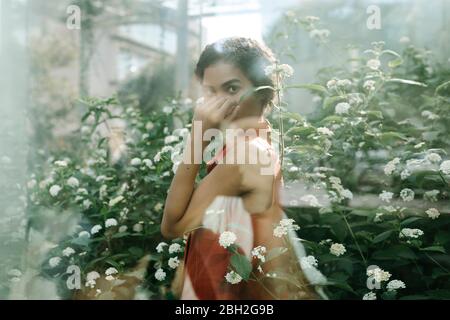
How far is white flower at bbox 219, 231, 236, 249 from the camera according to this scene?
3.02ft

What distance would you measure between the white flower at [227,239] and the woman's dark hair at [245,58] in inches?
10.6

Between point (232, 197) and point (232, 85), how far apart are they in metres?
0.21

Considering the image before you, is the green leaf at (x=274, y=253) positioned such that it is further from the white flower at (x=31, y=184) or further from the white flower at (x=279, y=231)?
the white flower at (x=31, y=184)

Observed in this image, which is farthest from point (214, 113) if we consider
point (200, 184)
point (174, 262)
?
point (174, 262)

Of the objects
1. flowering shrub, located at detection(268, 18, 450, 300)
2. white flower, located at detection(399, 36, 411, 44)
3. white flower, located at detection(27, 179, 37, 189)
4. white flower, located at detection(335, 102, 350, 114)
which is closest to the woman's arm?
flowering shrub, located at detection(268, 18, 450, 300)

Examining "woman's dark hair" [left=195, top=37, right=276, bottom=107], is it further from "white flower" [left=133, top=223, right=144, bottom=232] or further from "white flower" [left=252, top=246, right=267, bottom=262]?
"white flower" [left=133, top=223, right=144, bottom=232]

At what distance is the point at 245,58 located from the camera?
1.02 m

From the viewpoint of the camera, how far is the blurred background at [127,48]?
4.85 feet

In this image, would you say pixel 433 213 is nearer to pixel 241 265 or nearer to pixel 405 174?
pixel 405 174

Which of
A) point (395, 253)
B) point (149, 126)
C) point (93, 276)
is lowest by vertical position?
point (93, 276)

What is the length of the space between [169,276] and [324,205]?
1.17ft

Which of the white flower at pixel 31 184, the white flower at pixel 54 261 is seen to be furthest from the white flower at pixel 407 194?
the white flower at pixel 31 184

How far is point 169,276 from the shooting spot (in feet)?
3.76

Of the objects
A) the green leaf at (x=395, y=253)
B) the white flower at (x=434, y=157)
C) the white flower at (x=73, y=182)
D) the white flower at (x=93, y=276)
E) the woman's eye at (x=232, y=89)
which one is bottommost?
the white flower at (x=93, y=276)
